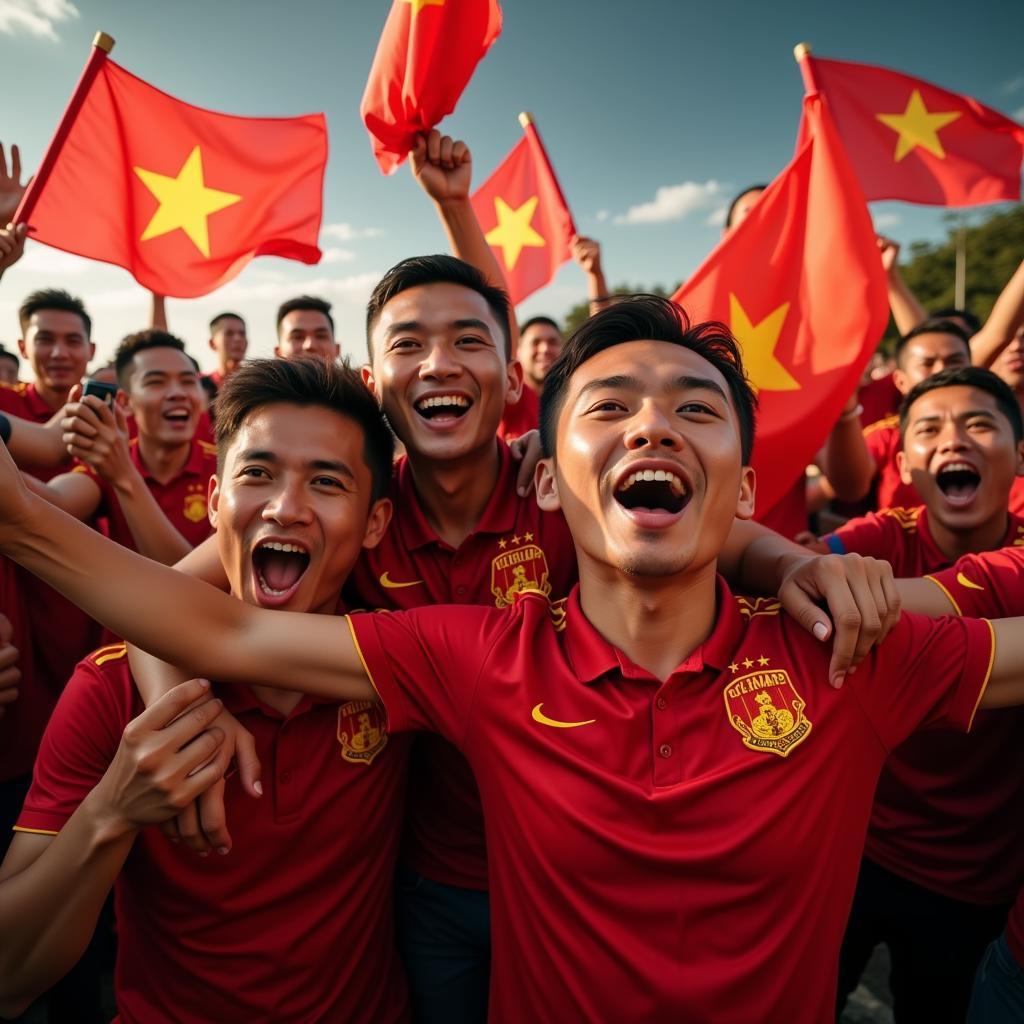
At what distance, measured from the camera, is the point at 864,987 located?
3.01 metres

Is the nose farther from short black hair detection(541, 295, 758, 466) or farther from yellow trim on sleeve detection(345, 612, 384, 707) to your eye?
yellow trim on sleeve detection(345, 612, 384, 707)

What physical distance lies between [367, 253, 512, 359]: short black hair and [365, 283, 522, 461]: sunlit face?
3 cm

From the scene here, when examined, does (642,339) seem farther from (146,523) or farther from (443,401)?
(146,523)

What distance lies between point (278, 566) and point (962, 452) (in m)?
2.55

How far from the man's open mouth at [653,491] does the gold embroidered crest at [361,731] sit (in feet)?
2.84

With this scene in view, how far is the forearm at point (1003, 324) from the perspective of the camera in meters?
4.05

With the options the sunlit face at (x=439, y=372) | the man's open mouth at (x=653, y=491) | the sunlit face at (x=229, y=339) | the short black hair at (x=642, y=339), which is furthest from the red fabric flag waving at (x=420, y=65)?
the sunlit face at (x=229, y=339)

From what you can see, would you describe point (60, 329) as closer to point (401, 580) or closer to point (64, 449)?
point (64, 449)

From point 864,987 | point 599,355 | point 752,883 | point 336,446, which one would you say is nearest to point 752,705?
point 752,883

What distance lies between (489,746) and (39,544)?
105cm

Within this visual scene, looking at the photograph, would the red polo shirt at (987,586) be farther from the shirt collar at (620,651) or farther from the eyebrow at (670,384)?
the eyebrow at (670,384)

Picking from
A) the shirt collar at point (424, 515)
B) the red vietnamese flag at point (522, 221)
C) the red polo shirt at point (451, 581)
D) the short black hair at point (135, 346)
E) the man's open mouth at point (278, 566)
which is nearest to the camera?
the man's open mouth at point (278, 566)

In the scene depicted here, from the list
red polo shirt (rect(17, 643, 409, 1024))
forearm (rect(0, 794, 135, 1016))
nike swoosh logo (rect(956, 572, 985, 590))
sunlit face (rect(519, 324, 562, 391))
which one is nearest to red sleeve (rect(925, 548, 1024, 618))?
nike swoosh logo (rect(956, 572, 985, 590))

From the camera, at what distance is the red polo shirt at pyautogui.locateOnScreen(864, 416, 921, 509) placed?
3.68 metres
